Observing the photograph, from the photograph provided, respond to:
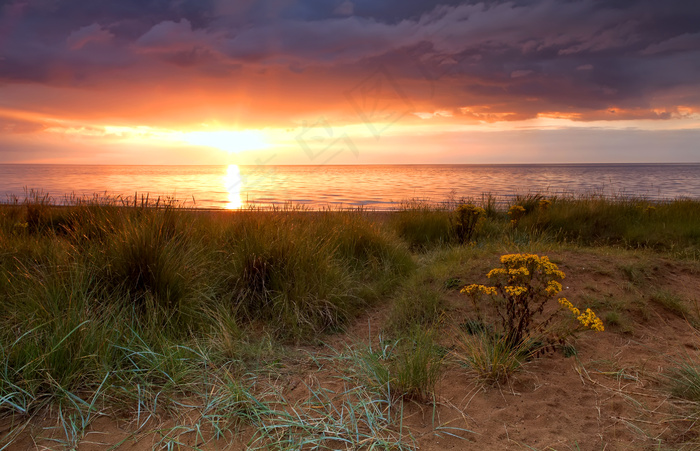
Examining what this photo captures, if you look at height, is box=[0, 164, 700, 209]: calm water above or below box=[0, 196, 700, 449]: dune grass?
above

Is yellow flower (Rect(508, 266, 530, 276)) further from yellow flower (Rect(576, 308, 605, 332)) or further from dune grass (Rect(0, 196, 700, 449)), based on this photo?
dune grass (Rect(0, 196, 700, 449))

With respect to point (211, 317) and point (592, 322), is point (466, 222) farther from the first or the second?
point (211, 317)

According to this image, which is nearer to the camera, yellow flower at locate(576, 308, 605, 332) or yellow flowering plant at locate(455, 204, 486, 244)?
yellow flower at locate(576, 308, 605, 332)

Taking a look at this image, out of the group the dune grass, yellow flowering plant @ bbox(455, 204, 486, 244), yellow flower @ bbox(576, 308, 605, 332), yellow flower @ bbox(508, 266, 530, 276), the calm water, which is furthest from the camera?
the calm water

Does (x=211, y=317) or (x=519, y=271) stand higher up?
(x=519, y=271)

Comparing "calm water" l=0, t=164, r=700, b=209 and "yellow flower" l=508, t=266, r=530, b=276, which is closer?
"yellow flower" l=508, t=266, r=530, b=276

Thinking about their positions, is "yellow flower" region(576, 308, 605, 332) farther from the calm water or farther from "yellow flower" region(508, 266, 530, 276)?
the calm water

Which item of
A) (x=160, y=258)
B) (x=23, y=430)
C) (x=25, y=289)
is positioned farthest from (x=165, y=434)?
(x=25, y=289)

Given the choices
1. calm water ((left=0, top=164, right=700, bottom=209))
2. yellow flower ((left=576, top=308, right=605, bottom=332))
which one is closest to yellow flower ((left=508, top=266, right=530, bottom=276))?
yellow flower ((left=576, top=308, right=605, bottom=332))

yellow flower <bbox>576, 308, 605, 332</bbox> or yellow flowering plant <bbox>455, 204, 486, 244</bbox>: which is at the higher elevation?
yellow flowering plant <bbox>455, 204, 486, 244</bbox>

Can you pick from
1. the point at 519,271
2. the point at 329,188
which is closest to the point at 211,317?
the point at 519,271

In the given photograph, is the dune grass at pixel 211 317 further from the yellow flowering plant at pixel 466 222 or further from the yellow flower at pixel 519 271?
the yellow flowering plant at pixel 466 222

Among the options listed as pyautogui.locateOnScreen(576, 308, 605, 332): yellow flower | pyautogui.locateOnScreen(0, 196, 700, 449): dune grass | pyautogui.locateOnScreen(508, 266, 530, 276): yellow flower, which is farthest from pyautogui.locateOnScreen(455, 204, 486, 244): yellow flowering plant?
pyautogui.locateOnScreen(576, 308, 605, 332): yellow flower

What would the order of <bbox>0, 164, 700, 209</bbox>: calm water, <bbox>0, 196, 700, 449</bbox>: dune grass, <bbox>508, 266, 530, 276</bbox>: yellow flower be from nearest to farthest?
<bbox>0, 196, 700, 449</bbox>: dune grass, <bbox>508, 266, 530, 276</bbox>: yellow flower, <bbox>0, 164, 700, 209</bbox>: calm water
